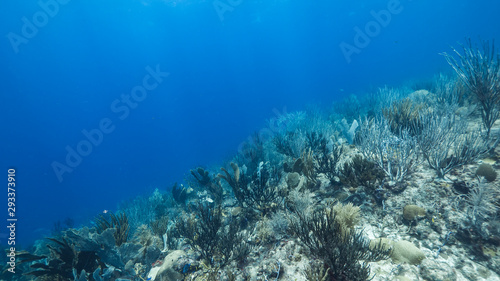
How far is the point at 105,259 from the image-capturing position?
11.6ft

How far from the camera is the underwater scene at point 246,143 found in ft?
10.4

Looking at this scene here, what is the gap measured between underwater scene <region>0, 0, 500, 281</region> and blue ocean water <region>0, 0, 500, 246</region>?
78cm

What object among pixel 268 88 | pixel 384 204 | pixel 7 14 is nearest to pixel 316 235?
pixel 384 204

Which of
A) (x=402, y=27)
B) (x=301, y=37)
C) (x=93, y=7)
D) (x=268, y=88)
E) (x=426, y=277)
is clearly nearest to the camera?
(x=426, y=277)

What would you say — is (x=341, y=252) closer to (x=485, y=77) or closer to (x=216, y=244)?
(x=216, y=244)

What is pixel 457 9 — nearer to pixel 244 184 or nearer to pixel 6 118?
pixel 244 184

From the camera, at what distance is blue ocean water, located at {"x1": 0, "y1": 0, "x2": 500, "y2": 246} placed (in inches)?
2186

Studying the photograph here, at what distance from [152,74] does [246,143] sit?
9933cm

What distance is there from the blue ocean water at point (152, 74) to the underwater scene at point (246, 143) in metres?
0.78

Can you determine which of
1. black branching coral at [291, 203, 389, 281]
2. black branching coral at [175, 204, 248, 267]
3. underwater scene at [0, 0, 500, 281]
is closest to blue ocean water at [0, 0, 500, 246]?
underwater scene at [0, 0, 500, 281]

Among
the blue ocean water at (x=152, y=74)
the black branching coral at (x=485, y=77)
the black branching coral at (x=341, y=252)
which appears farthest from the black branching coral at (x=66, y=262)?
the blue ocean water at (x=152, y=74)

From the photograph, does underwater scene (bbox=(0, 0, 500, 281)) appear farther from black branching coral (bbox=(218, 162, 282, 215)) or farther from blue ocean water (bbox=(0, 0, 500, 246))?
blue ocean water (bbox=(0, 0, 500, 246))

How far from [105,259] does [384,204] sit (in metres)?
5.02

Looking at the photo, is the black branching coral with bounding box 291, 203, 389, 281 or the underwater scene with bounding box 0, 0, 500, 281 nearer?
the black branching coral with bounding box 291, 203, 389, 281
